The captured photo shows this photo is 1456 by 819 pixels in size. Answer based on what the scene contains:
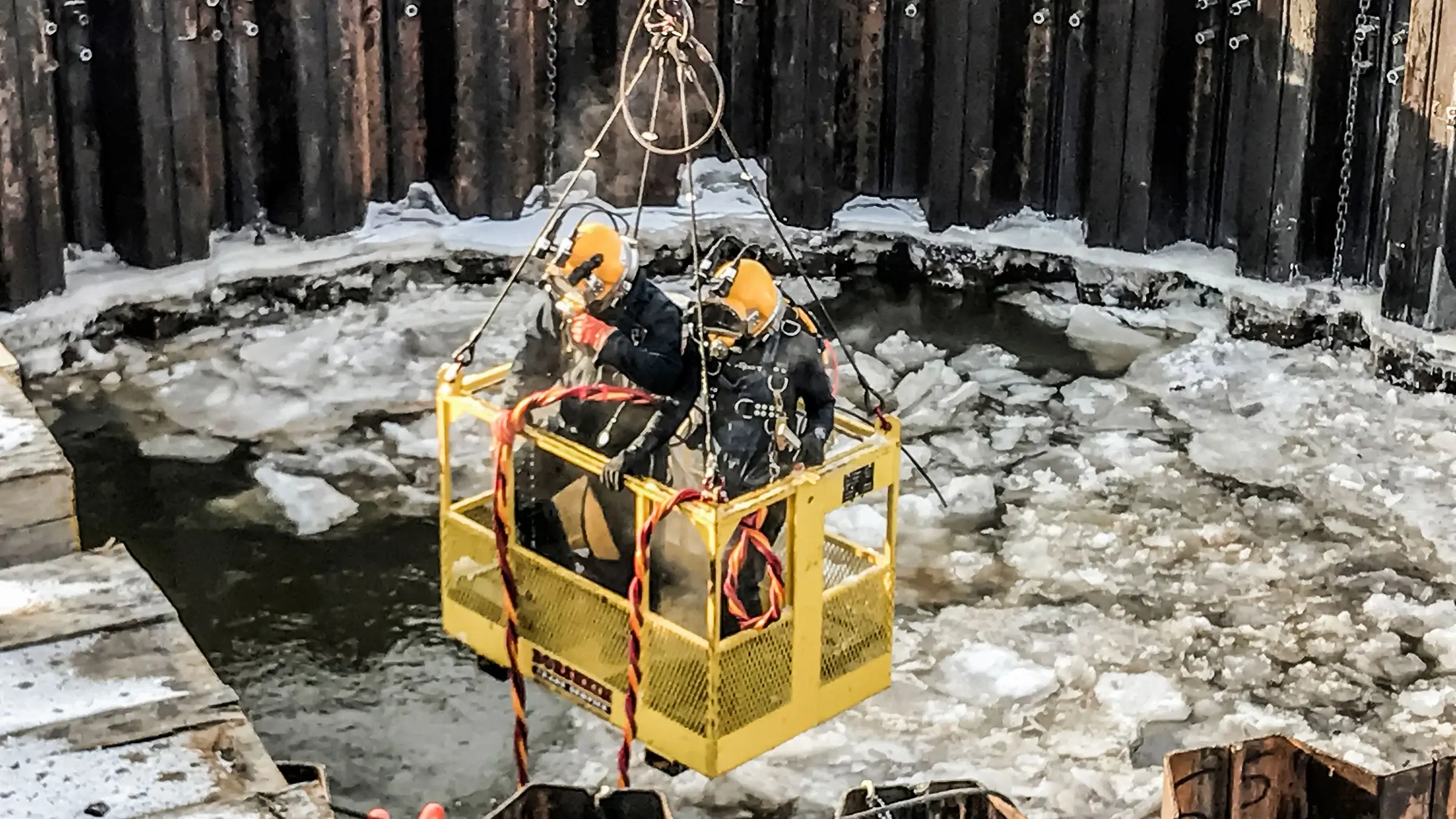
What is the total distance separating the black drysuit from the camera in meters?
4.37

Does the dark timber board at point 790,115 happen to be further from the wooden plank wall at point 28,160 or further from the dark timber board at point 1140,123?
the wooden plank wall at point 28,160

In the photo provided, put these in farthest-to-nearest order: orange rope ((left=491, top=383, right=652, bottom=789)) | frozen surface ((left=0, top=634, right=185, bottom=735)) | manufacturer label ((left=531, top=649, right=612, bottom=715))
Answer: manufacturer label ((left=531, top=649, right=612, bottom=715)) < orange rope ((left=491, top=383, right=652, bottom=789)) < frozen surface ((left=0, top=634, right=185, bottom=735))

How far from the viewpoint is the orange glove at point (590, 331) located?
14.2ft

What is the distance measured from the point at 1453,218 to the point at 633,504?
4.09 meters

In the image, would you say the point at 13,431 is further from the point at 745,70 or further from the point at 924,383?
the point at 745,70

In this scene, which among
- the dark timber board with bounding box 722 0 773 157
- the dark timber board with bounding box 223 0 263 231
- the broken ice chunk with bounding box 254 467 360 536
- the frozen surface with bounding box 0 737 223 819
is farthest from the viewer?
the dark timber board with bounding box 722 0 773 157

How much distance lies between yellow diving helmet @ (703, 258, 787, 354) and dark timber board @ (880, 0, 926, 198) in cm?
427

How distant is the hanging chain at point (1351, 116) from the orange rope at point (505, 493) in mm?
4269

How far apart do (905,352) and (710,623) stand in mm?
3582

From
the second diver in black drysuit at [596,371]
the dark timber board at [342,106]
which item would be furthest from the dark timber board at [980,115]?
the second diver in black drysuit at [596,371]

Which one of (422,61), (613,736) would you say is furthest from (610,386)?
(422,61)

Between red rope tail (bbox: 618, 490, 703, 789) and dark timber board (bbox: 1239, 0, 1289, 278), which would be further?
dark timber board (bbox: 1239, 0, 1289, 278)

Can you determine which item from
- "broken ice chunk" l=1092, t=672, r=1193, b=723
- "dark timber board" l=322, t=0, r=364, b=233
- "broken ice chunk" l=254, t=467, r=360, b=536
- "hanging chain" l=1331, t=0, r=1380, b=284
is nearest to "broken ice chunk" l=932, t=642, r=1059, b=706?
"broken ice chunk" l=1092, t=672, r=1193, b=723

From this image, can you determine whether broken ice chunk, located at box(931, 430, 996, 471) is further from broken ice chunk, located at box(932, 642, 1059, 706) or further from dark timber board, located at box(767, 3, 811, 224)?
dark timber board, located at box(767, 3, 811, 224)
